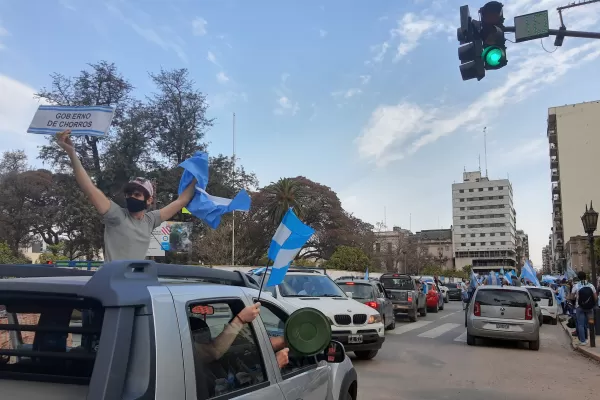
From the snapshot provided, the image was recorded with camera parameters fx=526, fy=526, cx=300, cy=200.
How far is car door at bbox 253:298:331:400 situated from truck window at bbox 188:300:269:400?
0.18 m

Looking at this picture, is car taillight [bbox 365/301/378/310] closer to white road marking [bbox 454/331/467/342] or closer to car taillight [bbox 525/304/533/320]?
white road marking [bbox 454/331/467/342]

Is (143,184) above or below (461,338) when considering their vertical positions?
above

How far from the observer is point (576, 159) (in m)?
84.7

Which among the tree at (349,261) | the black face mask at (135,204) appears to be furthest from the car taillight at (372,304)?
the tree at (349,261)

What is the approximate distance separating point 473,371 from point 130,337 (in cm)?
962

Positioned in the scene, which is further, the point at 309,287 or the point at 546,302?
the point at 546,302

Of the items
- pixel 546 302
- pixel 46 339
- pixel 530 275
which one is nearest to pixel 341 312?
pixel 46 339

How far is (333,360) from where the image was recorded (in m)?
3.99

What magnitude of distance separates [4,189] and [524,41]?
46075mm

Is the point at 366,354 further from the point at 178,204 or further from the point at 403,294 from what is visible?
the point at 403,294

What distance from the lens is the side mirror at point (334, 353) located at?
157 inches

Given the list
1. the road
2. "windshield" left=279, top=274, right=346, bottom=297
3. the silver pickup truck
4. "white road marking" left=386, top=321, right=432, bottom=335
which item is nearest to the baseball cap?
the silver pickup truck

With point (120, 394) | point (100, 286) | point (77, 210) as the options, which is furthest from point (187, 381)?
point (77, 210)

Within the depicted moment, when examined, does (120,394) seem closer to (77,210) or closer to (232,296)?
(232,296)
